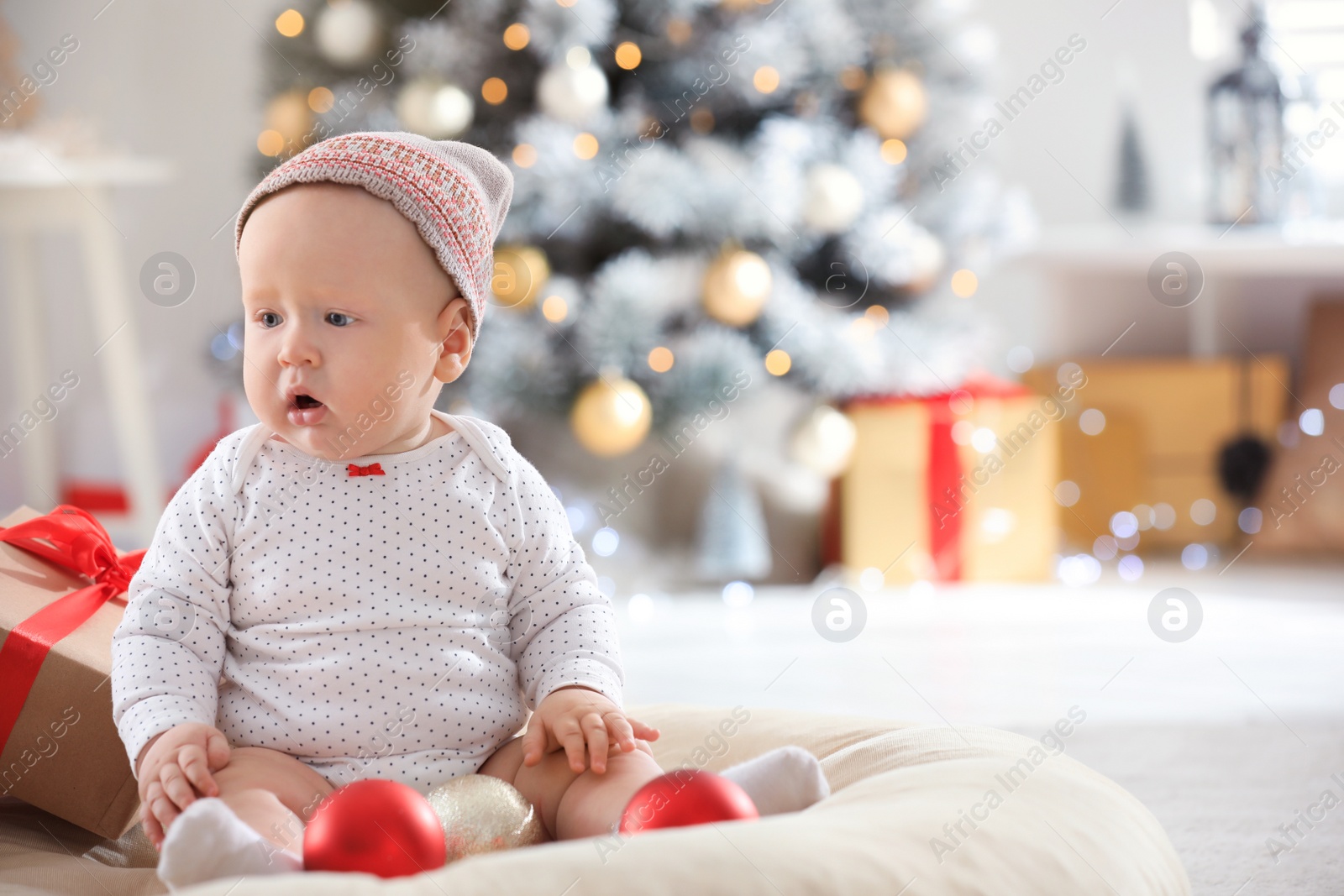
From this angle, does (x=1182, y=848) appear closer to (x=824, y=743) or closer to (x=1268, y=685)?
(x=824, y=743)

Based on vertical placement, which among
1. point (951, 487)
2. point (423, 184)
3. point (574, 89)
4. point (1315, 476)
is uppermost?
point (574, 89)

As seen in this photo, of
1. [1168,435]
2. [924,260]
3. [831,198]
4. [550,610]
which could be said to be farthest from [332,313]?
[1168,435]

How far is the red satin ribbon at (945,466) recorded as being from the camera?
2629 millimetres

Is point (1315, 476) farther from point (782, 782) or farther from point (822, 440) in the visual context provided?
point (782, 782)

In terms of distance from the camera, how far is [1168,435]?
10.1 ft

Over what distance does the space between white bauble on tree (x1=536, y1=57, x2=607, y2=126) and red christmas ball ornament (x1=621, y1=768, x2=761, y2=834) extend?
1.69 m

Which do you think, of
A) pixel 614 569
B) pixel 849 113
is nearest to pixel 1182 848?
pixel 614 569

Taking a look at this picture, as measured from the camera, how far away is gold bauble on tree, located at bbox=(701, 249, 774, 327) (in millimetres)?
2359

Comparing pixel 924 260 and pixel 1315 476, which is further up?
pixel 924 260

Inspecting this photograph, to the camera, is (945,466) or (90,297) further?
(90,297)

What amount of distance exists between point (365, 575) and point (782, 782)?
1.06ft

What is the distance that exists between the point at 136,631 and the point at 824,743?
0.52m

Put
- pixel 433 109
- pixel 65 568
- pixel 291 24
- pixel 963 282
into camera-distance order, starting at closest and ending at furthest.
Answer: pixel 65 568
pixel 433 109
pixel 291 24
pixel 963 282

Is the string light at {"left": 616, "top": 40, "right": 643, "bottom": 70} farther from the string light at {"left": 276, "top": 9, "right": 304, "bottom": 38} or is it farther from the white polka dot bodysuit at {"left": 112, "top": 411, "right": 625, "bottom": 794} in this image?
the white polka dot bodysuit at {"left": 112, "top": 411, "right": 625, "bottom": 794}
